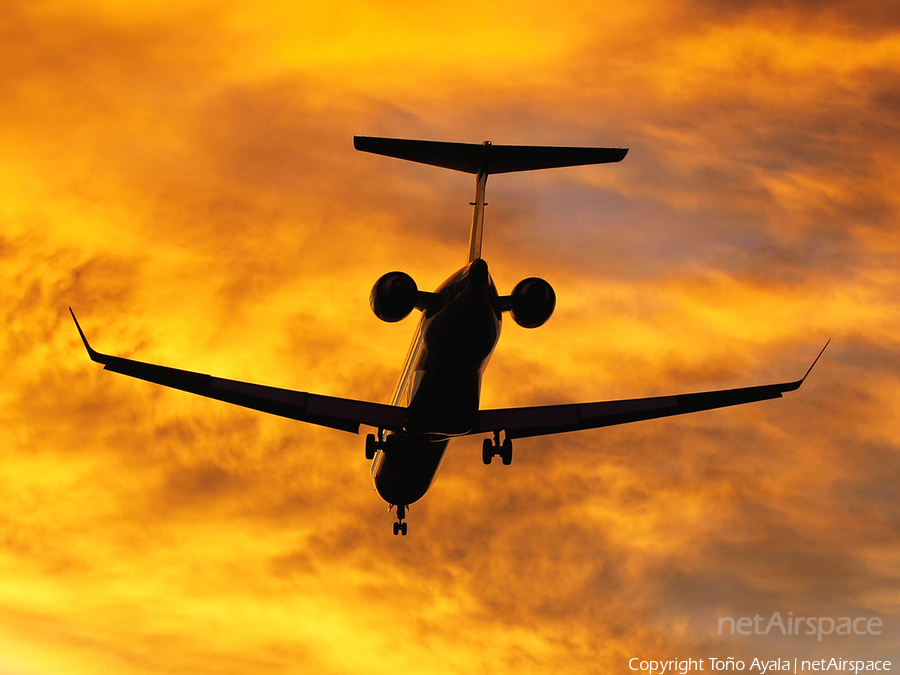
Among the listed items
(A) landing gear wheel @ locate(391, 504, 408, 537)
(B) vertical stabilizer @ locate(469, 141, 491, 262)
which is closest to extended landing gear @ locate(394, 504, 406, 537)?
(A) landing gear wheel @ locate(391, 504, 408, 537)

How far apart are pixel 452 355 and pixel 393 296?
202 cm

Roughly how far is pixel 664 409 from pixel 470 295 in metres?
9.27

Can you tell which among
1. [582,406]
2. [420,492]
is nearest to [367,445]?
[420,492]

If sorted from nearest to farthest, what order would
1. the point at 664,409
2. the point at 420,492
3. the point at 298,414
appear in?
the point at 298,414 < the point at 664,409 < the point at 420,492

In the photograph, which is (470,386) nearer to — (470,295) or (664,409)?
(470,295)

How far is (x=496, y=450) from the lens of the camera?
27.7 m

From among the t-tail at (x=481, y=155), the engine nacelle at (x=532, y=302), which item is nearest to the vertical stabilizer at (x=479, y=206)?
the t-tail at (x=481, y=155)

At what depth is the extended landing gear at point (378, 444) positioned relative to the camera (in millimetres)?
27953

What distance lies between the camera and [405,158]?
28.2 metres

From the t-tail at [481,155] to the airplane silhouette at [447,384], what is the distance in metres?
0.03

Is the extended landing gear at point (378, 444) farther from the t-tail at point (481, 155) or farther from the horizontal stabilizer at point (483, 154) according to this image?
the horizontal stabilizer at point (483, 154)

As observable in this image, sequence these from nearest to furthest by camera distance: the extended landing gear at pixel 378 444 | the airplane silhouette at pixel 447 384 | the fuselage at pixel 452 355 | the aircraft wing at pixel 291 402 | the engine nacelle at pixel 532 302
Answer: the fuselage at pixel 452 355, the airplane silhouette at pixel 447 384, the engine nacelle at pixel 532 302, the aircraft wing at pixel 291 402, the extended landing gear at pixel 378 444

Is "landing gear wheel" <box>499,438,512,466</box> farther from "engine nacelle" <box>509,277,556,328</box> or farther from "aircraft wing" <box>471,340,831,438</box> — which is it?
"engine nacelle" <box>509,277,556,328</box>

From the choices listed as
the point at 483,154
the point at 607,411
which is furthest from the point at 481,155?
the point at 607,411
